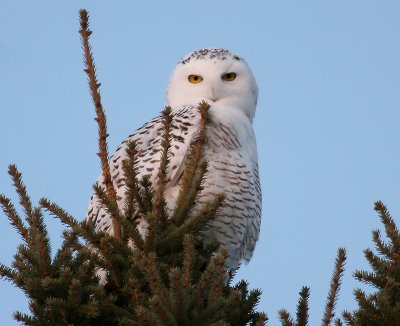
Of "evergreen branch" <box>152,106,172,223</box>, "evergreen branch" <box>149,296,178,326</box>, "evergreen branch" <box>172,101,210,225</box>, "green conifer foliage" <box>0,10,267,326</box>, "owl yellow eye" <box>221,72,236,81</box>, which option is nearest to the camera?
"evergreen branch" <box>149,296,178,326</box>

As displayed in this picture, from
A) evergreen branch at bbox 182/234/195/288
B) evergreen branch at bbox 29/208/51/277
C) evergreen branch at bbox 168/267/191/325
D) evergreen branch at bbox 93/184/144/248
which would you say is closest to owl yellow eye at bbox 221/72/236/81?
evergreen branch at bbox 93/184/144/248

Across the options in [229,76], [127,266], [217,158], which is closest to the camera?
[127,266]

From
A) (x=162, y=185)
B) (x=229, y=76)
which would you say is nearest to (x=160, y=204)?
(x=162, y=185)

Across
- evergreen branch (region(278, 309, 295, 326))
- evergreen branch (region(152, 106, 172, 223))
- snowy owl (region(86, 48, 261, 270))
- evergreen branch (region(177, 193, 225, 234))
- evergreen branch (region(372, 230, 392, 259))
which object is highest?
snowy owl (region(86, 48, 261, 270))

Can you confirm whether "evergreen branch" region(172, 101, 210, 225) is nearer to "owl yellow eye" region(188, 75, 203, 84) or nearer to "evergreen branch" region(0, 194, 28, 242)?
"evergreen branch" region(0, 194, 28, 242)

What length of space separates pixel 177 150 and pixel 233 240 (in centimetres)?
59

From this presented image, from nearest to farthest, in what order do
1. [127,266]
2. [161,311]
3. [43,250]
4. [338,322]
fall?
[161,311]
[338,322]
[43,250]
[127,266]

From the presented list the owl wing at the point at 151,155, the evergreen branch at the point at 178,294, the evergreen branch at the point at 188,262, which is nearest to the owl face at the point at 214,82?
the owl wing at the point at 151,155

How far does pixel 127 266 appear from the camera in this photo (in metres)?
3.14

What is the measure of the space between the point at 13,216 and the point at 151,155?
155cm

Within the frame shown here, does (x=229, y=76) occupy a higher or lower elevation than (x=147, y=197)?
higher

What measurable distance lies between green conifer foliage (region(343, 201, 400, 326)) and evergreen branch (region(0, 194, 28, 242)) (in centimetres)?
124

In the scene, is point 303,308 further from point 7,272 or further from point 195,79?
Result: point 195,79

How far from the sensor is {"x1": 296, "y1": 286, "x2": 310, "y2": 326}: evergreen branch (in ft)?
9.35
